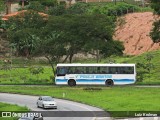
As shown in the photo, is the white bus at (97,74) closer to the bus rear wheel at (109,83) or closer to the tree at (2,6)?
the bus rear wheel at (109,83)

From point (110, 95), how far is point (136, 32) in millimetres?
82197

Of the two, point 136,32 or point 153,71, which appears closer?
point 153,71

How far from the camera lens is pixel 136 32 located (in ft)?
452

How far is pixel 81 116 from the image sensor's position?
43.8m

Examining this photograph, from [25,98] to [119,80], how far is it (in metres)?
16.1

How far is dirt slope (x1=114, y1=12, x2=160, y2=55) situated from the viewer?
5089 inches

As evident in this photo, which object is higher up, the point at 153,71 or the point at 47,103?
the point at 47,103

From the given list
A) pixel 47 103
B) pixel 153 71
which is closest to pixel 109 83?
pixel 153 71

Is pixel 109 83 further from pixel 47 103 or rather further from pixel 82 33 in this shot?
pixel 47 103

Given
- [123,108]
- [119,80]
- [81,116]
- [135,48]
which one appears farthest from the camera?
[135,48]

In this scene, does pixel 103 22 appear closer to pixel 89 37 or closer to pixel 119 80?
pixel 89 37

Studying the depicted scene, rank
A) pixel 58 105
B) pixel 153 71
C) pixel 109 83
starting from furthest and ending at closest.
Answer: pixel 153 71 < pixel 109 83 < pixel 58 105

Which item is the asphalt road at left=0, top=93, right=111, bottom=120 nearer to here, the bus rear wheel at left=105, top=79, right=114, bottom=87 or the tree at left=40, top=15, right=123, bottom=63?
the bus rear wheel at left=105, top=79, right=114, bottom=87

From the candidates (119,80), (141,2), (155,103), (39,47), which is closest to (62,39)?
(39,47)
